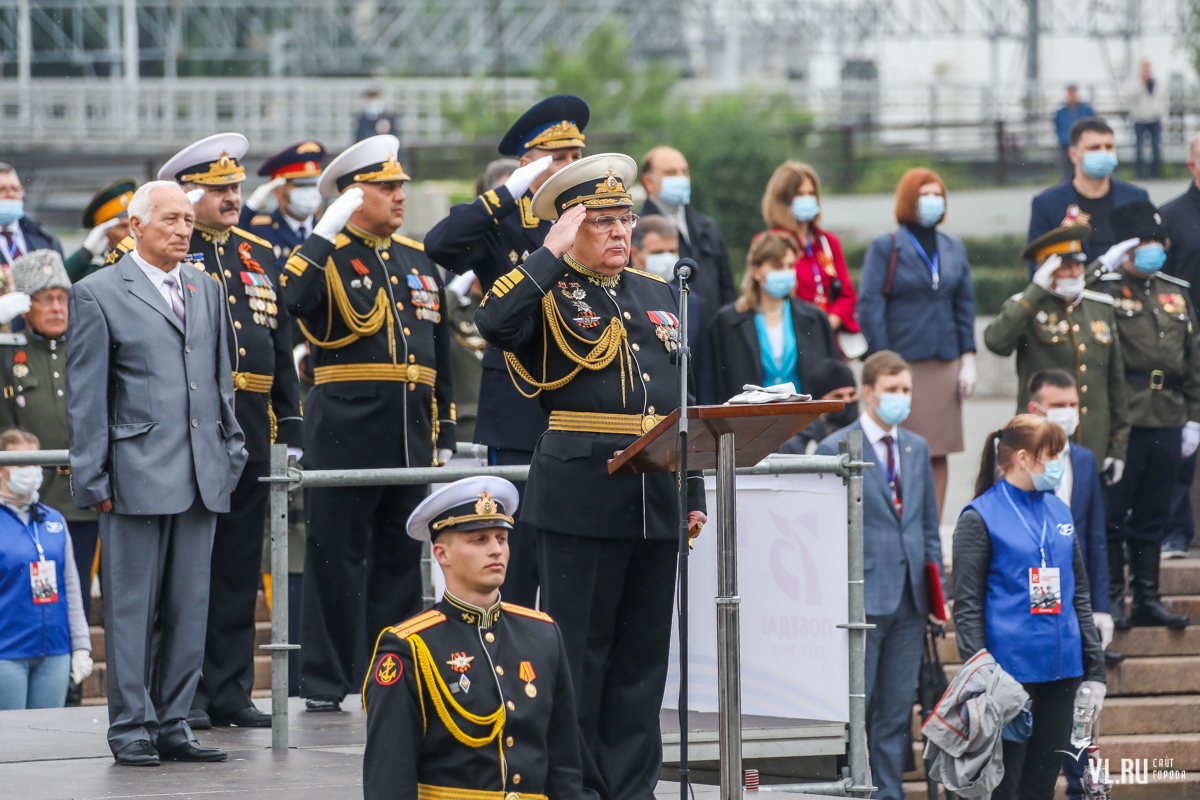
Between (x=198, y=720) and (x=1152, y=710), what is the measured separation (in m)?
5.68

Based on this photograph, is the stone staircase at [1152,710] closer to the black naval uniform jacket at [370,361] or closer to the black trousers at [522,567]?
the black trousers at [522,567]

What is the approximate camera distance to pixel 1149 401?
1066 cm

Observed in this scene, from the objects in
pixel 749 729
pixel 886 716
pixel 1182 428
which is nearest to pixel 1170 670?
pixel 1182 428

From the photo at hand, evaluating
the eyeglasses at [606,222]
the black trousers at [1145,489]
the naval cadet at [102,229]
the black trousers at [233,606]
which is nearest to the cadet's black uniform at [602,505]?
the eyeglasses at [606,222]

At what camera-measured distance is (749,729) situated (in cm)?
760

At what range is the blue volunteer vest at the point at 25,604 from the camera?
27.6 ft

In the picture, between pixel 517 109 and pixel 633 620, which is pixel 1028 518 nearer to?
pixel 633 620

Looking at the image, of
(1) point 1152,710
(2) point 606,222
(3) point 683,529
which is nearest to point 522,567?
(2) point 606,222

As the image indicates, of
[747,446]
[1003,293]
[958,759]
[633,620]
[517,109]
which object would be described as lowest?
[958,759]

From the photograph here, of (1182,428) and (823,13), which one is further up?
(823,13)

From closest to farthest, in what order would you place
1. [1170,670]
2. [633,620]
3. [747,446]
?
1. [747,446]
2. [633,620]
3. [1170,670]

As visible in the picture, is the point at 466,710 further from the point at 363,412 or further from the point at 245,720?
the point at 363,412

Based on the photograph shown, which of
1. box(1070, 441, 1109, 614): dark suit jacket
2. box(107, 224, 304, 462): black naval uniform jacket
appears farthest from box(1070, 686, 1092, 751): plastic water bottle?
box(107, 224, 304, 462): black naval uniform jacket

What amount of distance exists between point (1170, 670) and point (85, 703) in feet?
19.8
